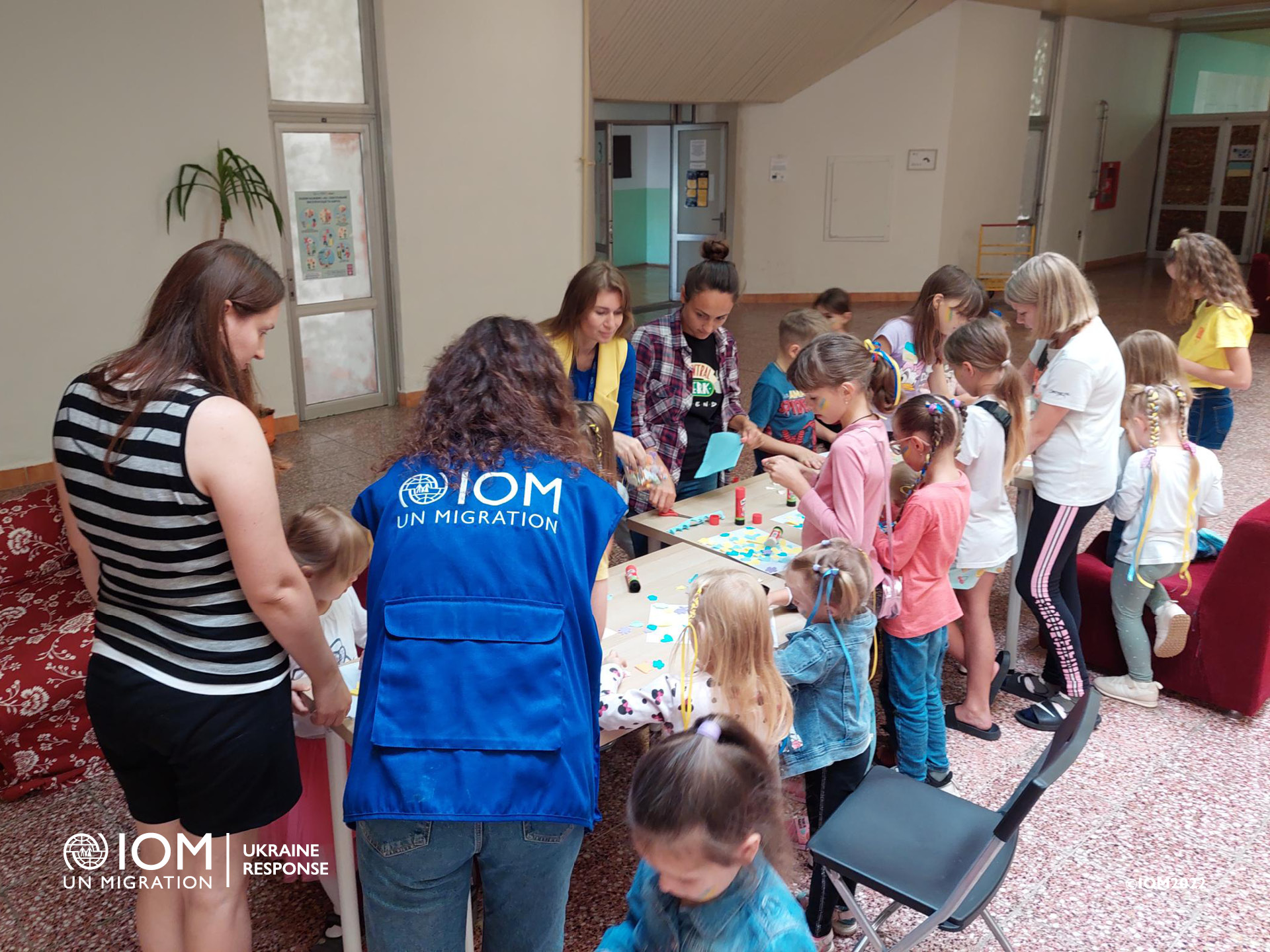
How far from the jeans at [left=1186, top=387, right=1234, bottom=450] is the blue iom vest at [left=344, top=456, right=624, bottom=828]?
4.96 m

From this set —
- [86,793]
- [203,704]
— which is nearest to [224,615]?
[203,704]

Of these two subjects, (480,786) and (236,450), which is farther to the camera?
(236,450)

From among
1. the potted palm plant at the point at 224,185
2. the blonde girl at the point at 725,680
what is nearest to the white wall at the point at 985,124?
the potted palm plant at the point at 224,185

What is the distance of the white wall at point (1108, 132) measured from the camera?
47.1ft

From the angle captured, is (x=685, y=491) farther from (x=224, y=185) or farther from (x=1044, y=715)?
(x=224, y=185)

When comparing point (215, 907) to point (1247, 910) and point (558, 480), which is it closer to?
point (558, 480)

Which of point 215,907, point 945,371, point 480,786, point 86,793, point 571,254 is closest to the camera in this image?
point 480,786

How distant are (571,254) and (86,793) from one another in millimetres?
6926

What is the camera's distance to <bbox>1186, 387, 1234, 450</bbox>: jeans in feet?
17.6

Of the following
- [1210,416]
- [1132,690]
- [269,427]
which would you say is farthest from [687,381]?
[269,427]

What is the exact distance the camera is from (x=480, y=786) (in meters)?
1.47

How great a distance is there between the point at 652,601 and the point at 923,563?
2.73 ft

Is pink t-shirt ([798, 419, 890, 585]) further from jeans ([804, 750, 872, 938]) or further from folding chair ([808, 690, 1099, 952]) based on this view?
folding chair ([808, 690, 1099, 952])

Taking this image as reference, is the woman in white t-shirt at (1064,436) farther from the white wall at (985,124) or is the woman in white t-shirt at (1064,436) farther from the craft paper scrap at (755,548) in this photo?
the white wall at (985,124)
